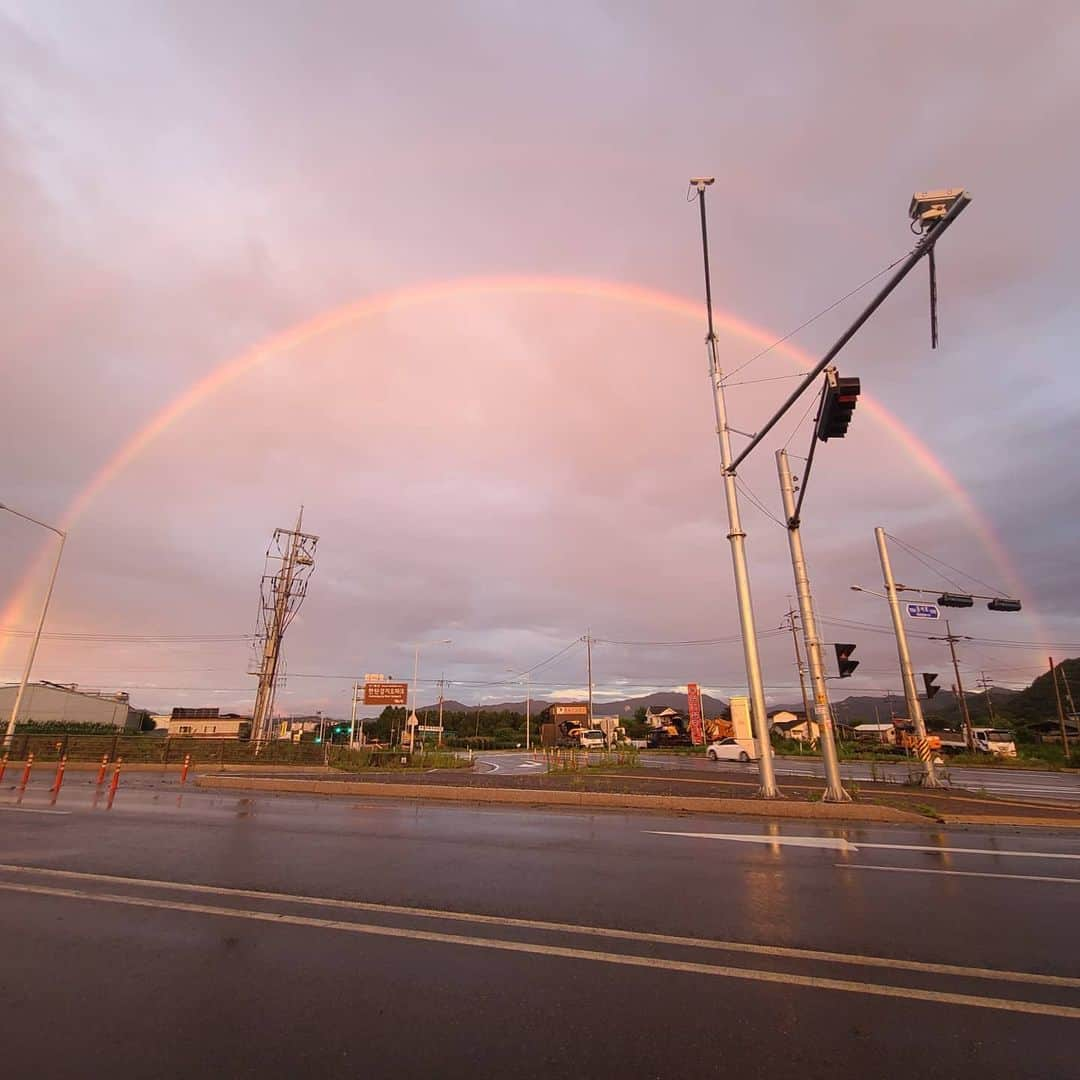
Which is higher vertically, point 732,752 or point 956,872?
point 732,752

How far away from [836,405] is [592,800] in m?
10.4

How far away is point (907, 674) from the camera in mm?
21734

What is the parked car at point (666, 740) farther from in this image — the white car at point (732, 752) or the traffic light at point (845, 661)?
the traffic light at point (845, 661)

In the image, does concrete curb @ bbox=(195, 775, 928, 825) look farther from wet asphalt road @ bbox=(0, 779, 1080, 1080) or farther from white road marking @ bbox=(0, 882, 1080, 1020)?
white road marking @ bbox=(0, 882, 1080, 1020)

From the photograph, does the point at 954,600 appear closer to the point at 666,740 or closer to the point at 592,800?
the point at 592,800

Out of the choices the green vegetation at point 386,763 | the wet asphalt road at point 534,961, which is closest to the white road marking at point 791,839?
the wet asphalt road at point 534,961

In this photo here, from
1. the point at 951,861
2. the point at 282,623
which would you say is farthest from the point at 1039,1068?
the point at 282,623

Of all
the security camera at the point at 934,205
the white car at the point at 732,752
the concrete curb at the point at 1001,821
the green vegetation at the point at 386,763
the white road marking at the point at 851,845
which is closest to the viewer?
the security camera at the point at 934,205

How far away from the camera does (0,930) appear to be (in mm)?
5582

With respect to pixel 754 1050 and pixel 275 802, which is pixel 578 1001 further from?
pixel 275 802

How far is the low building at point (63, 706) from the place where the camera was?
231ft

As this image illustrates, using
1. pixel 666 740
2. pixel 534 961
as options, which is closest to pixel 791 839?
pixel 534 961

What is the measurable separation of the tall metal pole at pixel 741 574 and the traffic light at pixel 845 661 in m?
2.83

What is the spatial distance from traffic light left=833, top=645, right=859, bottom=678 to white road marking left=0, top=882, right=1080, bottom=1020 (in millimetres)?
13947
